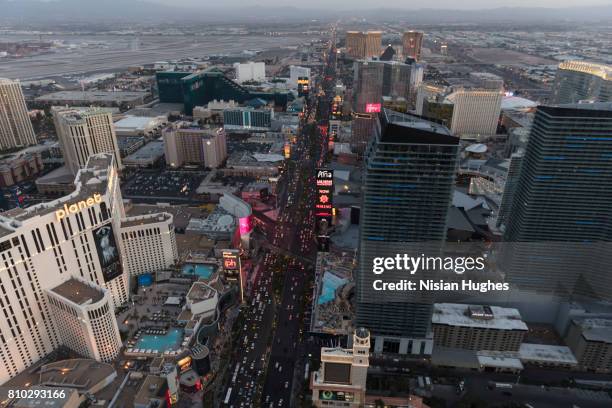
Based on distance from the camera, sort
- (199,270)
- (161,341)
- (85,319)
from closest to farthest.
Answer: (85,319) < (161,341) < (199,270)

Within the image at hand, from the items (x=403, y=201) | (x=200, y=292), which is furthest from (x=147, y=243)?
(x=403, y=201)

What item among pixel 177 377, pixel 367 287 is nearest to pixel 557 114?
pixel 367 287

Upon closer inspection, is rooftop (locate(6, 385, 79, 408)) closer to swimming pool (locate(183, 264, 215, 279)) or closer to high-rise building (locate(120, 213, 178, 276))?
high-rise building (locate(120, 213, 178, 276))

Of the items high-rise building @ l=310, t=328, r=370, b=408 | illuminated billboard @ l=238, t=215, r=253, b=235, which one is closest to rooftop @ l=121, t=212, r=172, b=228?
illuminated billboard @ l=238, t=215, r=253, b=235

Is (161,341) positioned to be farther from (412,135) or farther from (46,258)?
(412,135)

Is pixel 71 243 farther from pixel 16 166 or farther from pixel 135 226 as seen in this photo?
pixel 16 166

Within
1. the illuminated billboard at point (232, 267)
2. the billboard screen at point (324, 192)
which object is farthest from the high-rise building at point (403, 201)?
the billboard screen at point (324, 192)

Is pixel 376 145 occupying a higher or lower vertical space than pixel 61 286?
higher

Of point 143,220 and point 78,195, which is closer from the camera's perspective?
point 78,195
